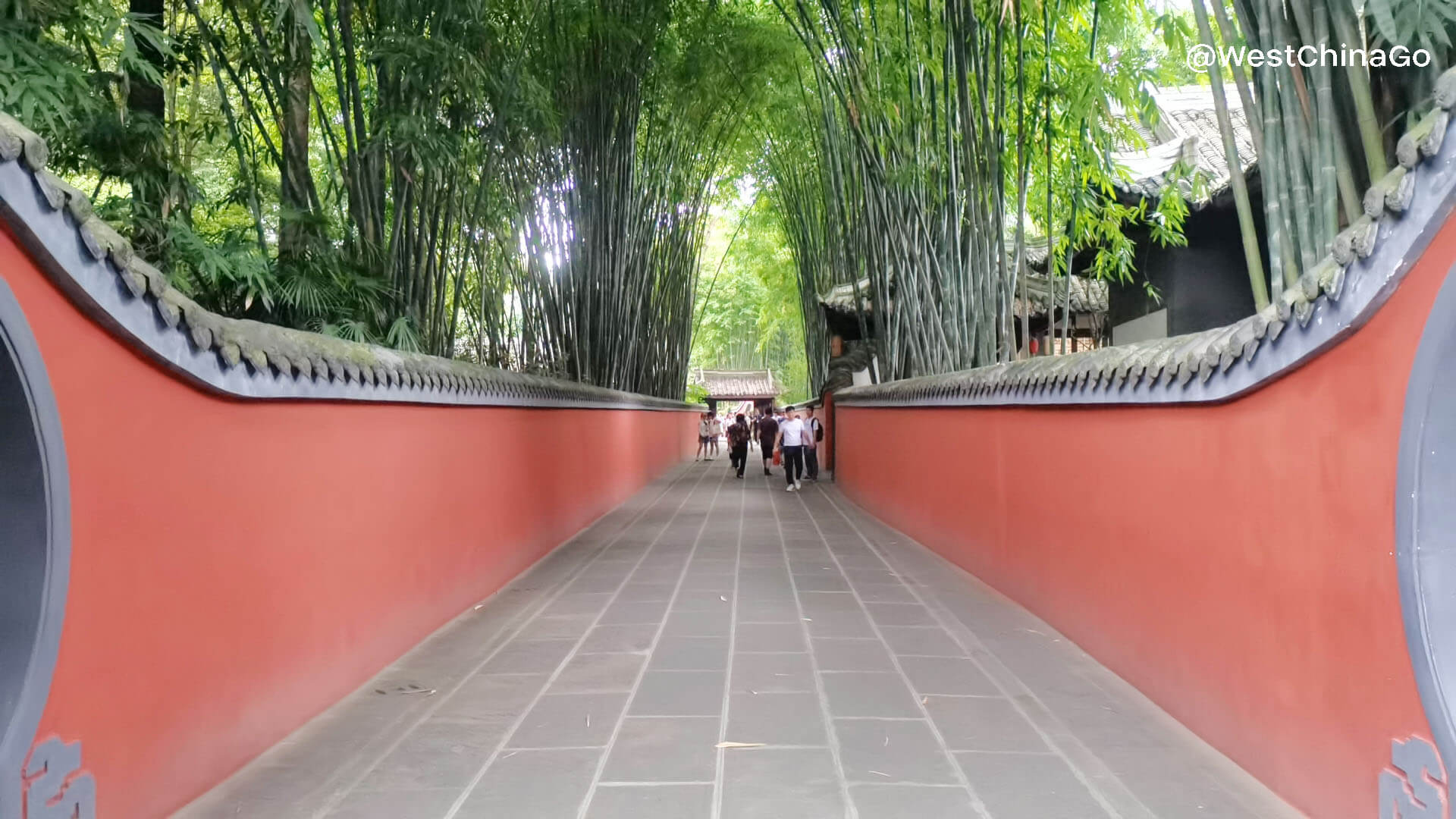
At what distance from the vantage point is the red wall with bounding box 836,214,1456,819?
1742 mm

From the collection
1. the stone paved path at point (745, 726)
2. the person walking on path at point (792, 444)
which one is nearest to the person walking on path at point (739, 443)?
the person walking on path at point (792, 444)

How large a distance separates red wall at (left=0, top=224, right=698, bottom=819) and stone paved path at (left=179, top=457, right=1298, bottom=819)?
133 millimetres

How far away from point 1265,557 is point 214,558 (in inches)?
88.1

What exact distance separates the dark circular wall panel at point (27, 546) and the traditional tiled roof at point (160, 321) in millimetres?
155

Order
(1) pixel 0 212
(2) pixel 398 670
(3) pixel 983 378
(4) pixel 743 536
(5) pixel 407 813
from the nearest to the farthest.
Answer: (1) pixel 0 212
(5) pixel 407 813
(2) pixel 398 670
(3) pixel 983 378
(4) pixel 743 536

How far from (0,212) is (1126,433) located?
268cm

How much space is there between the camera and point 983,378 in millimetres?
4734

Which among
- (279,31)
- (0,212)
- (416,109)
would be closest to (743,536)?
(416,109)

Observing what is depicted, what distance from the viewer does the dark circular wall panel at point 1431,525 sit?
5.22ft

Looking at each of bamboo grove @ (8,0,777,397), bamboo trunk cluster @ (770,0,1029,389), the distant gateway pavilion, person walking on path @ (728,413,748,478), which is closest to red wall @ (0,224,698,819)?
bamboo grove @ (8,0,777,397)

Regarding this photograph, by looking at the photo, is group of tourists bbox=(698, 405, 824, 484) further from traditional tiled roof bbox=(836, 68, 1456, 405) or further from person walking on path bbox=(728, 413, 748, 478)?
traditional tiled roof bbox=(836, 68, 1456, 405)

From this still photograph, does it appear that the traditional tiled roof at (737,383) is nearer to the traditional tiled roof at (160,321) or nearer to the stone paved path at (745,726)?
the stone paved path at (745,726)

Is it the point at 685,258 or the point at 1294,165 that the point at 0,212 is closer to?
the point at 1294,165

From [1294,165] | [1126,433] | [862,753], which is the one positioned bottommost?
[862,753]
